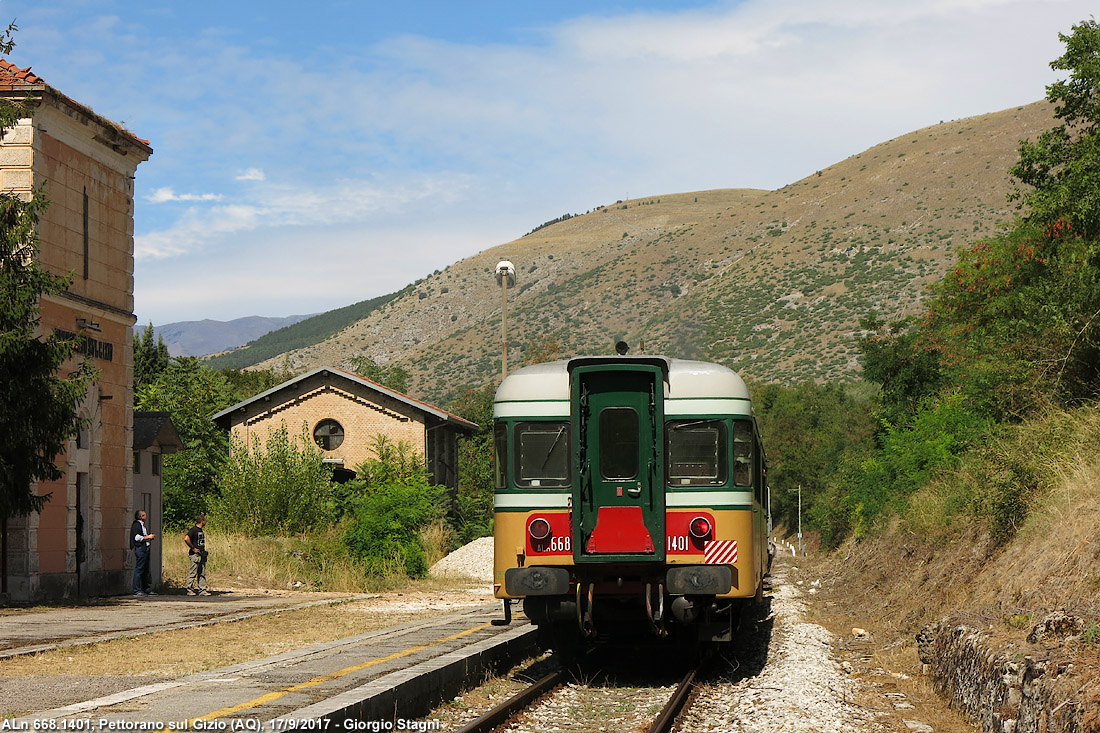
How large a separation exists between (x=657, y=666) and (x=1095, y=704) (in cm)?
804

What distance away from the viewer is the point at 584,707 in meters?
11.5

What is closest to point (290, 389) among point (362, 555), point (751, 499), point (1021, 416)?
point (362, 555)

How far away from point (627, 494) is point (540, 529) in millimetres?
1027

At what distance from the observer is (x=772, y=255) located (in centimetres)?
10750

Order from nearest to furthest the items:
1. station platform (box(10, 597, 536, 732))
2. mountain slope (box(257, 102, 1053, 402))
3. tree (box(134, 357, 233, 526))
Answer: station platform (box(10, 597, 536, 732)) < tree (box(134, 357, 233, 526)) < mountain slope (box(257, 102, 1053, 402))

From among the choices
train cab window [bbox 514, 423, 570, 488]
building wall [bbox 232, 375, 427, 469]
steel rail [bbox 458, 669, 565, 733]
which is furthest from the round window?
steel rail [bbox 458, 669, 565, 733]

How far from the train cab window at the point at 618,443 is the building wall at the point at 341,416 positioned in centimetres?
3341

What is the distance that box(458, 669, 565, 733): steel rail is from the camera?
9.52 metres

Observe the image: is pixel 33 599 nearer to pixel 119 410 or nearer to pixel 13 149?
pixel 119 410

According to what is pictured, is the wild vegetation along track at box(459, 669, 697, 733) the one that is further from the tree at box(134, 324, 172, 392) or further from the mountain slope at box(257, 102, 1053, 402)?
the tree at box(134, 324, 172, 392)

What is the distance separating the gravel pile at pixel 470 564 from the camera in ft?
113

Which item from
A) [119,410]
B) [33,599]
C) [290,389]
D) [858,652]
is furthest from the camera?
[290,389]

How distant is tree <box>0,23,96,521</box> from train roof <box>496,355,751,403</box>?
33.0 feet

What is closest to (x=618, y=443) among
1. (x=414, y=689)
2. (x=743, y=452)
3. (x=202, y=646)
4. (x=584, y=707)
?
(x=743, y=452)
